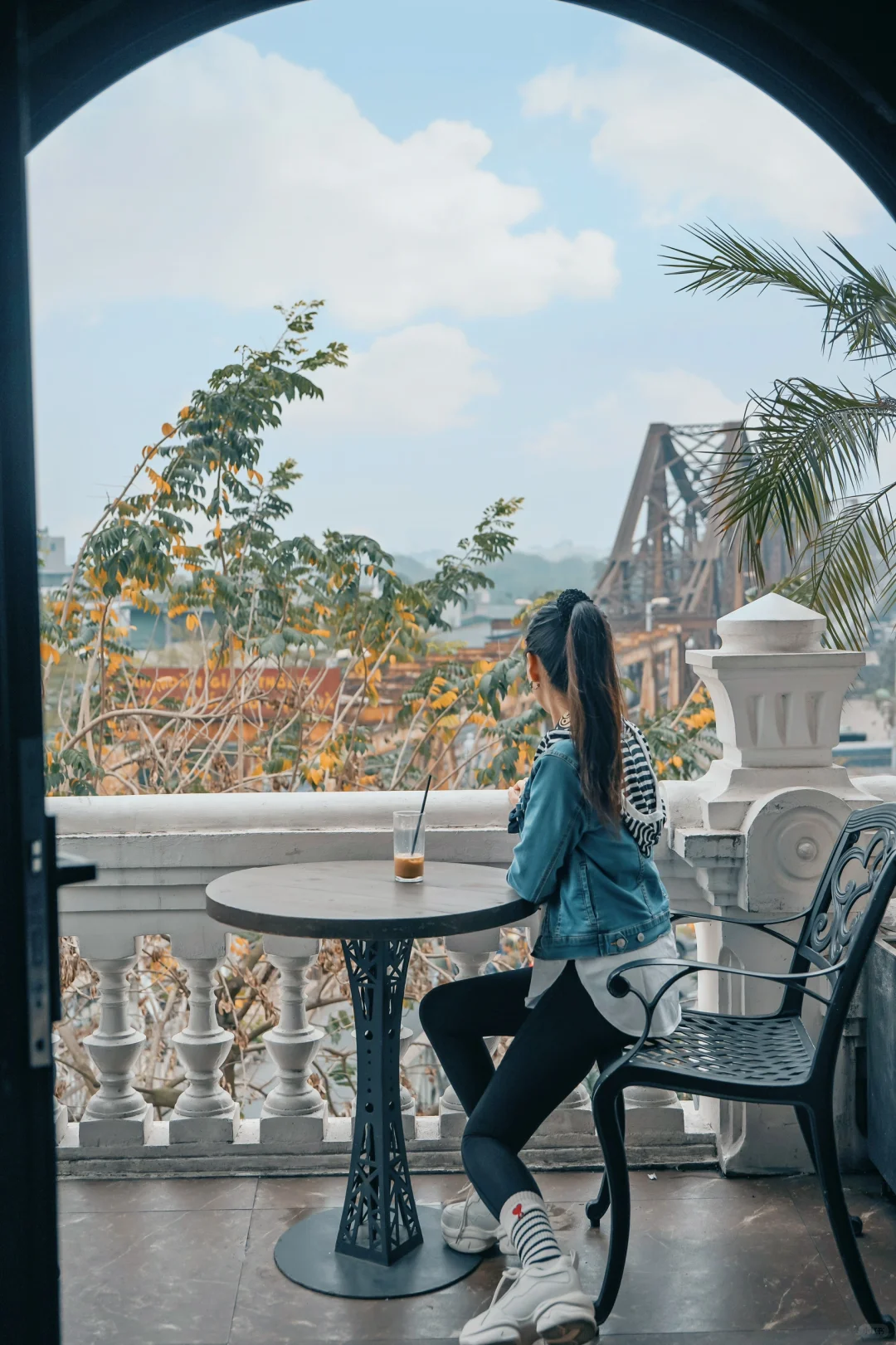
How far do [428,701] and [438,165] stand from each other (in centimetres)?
658

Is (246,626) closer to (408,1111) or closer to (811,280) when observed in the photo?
(811,280)

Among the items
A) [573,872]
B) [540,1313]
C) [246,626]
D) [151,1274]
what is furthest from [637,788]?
[246,626]

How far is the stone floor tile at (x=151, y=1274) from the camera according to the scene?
2.42 metres

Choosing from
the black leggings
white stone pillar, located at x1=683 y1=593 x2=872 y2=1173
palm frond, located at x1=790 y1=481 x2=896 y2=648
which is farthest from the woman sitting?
palm frond, located at x1=790 y1=481 x2=896 y2=648

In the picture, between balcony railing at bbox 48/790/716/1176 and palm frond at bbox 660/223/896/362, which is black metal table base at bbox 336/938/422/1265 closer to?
balcony railing at bbox 48/790/716/1176

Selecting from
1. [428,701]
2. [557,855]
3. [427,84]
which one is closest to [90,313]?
[427,84]

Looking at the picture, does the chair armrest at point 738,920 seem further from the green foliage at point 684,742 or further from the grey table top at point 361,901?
the green foliage at point 684,742

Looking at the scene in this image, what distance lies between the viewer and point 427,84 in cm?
1234

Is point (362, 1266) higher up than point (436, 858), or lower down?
lower down

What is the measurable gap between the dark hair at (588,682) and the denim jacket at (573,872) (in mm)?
31

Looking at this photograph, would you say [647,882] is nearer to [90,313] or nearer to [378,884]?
[378,884]

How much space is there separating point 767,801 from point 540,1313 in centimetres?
129

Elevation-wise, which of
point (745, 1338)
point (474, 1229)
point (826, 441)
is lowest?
point (745, 1338)

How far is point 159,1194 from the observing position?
2.98 m
